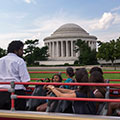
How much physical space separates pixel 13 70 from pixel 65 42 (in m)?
93.8

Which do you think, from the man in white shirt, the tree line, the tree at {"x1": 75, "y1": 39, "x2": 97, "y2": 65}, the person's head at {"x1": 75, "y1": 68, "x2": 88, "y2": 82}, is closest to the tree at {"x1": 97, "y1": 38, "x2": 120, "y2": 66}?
the tree line

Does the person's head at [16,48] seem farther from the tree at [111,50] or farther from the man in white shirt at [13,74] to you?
the tree at [111,50]

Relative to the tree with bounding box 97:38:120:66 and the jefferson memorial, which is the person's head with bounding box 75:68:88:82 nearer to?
the tree with bounding box 97:38:120:66

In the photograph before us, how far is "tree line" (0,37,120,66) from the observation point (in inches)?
2491

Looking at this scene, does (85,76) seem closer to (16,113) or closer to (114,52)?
(16,113)

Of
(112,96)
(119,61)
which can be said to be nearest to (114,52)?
(119,61)

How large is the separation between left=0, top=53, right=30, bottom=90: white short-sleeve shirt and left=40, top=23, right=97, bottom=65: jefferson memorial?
8786 centimetres

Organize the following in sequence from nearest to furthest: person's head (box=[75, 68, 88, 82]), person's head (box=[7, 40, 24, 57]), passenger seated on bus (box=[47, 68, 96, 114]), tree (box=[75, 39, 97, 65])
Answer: passenger seated on bus (box=[47, 68, 96, 114]), person's head (box=[75, 68, 88, 82]), person's head (box=[7, 40, 24, 57]), tree (box=[75, 39, 97, 65])

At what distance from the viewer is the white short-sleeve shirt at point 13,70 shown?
13.4 feet

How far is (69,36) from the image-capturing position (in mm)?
94312

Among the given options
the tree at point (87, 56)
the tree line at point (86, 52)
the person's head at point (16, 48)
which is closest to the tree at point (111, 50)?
the tree line at point (86, 52)

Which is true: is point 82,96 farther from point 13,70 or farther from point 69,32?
point 69,32

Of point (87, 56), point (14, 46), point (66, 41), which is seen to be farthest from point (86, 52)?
point (14, 46)

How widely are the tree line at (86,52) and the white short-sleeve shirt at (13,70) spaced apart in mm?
60066
